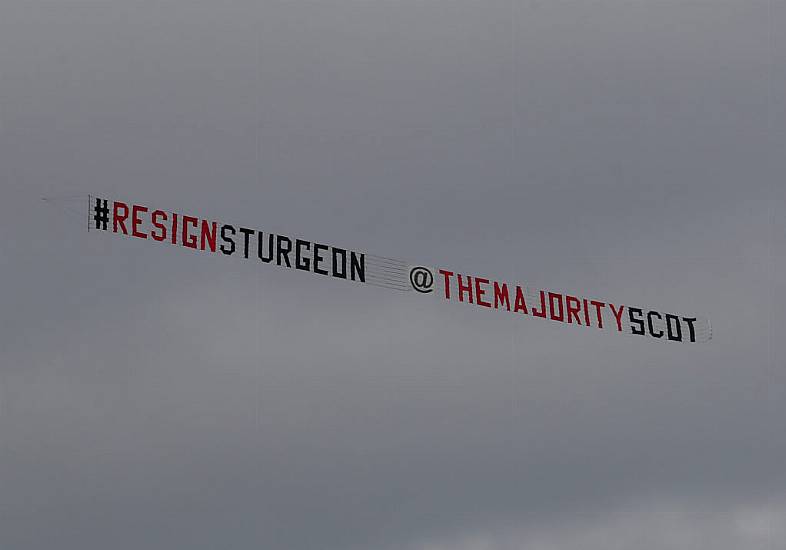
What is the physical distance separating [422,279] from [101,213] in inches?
967

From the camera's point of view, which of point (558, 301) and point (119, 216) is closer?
point (119, 216)

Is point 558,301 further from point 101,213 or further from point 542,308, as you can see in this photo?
point 101,213

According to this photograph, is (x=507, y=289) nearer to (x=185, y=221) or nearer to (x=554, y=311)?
(x=554, y=311)

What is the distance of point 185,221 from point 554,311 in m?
29.3

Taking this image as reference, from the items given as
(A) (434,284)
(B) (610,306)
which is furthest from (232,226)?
(B) (610,306)

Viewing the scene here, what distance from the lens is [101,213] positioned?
184 metres

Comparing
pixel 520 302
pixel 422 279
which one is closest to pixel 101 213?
pixel 422 279

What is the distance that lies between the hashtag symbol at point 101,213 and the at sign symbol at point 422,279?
22945 millimetres

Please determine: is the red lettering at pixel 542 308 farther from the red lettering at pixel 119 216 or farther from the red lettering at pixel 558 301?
the red lettering at pixel 119 216

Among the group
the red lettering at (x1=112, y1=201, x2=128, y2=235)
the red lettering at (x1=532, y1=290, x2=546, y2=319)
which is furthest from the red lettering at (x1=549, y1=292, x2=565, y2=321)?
the red lettering at (x1=112, y1=201, x2=128, y2=235)

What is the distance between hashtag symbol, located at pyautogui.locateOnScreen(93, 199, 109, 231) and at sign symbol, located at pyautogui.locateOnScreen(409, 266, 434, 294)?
22945mm

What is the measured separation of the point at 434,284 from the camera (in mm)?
192500

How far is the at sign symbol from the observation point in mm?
190625

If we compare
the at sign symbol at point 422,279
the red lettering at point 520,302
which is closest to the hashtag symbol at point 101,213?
the at sign symbol at point 422,279
